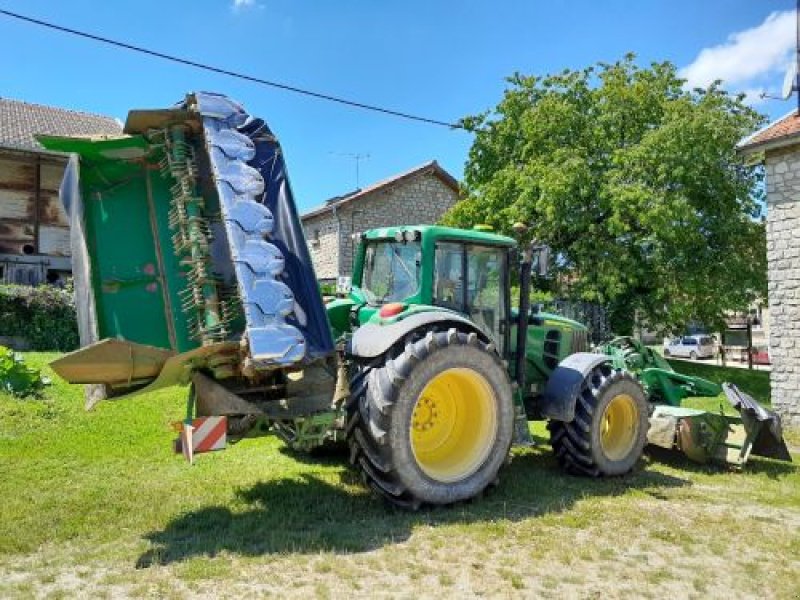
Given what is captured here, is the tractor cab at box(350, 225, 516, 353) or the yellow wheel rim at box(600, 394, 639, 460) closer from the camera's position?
the tractor cab at box(350, 225, 516, 353)

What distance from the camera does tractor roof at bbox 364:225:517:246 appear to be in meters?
5.87

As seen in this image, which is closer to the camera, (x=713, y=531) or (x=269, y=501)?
(x=713, y=531)

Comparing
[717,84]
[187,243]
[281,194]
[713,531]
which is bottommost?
[713,531]

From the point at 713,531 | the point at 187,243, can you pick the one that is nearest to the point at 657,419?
the point at 713,531

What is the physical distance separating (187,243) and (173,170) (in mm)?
553

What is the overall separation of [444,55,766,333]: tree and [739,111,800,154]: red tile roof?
4685mm

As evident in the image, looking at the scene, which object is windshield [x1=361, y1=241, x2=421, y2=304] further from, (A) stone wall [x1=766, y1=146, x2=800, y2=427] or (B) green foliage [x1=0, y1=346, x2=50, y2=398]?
(A) stone wall [x1=766, y1=146, x2=800, y2=427]

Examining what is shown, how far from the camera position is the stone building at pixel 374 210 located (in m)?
26.2

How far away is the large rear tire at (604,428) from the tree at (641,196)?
36.7 feet

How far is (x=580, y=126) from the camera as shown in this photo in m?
20.0

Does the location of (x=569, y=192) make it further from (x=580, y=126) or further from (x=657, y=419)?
(x=657, y=419)

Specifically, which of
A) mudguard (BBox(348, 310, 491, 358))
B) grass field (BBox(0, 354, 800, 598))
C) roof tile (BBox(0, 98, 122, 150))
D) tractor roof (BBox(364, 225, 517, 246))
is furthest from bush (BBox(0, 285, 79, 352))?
mudguard (BBox(348, 310, 491, 358))

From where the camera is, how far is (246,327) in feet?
14.4

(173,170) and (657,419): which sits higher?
(173,170)
